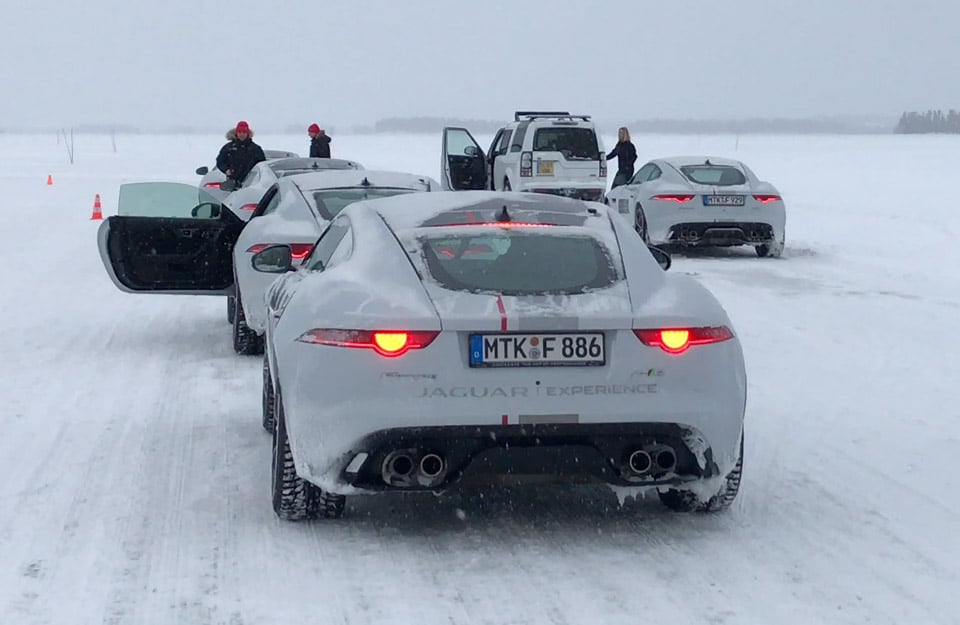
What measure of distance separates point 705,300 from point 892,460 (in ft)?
6.50

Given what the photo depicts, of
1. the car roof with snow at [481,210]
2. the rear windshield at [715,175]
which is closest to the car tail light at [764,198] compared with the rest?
the rear windshield at [715,175]

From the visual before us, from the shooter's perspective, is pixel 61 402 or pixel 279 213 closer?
pixel 61 402

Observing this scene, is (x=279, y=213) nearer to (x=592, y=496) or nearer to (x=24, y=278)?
(x=592, y=496)

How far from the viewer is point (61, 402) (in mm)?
8578

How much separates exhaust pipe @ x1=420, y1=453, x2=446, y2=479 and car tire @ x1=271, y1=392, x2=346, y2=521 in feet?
2.11

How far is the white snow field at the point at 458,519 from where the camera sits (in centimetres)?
483

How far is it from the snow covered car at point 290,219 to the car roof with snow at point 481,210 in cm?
325

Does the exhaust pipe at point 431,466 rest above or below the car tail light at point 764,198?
above

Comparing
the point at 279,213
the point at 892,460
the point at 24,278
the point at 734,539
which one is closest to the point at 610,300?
the point at 734,539

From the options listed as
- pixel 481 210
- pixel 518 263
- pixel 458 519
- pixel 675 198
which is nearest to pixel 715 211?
pixel 675 198

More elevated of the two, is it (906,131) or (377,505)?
(377,505)

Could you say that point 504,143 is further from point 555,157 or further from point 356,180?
point 356,180

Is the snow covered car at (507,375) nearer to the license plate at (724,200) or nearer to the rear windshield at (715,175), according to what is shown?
the license plate at (724,200)

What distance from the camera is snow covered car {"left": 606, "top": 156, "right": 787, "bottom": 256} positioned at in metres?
18.3
